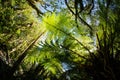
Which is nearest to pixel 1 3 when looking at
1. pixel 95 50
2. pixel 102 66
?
pixel 95 50

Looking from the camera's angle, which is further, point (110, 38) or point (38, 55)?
point (38, 55)

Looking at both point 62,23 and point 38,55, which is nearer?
point 62,23

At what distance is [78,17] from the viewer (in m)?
3.13

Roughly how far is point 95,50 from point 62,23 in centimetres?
50

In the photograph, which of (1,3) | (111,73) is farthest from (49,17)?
(1,3)

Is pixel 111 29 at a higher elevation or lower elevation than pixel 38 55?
higher

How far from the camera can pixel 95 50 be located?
297 centimetres

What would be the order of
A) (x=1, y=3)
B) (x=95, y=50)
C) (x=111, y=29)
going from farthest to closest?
(x=1, y=3) → (x=95, y=50) → (x=111, y=29)

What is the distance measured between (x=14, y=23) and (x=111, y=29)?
10.5 feet

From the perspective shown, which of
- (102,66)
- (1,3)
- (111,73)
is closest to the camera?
(111,73)

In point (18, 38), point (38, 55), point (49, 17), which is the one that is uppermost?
point (49, 17)

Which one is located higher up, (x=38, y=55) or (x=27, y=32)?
(x=38, y=55)

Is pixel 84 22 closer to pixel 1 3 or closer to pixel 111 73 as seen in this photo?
pixel 111 73

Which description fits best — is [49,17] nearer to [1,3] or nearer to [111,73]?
[111,73]
